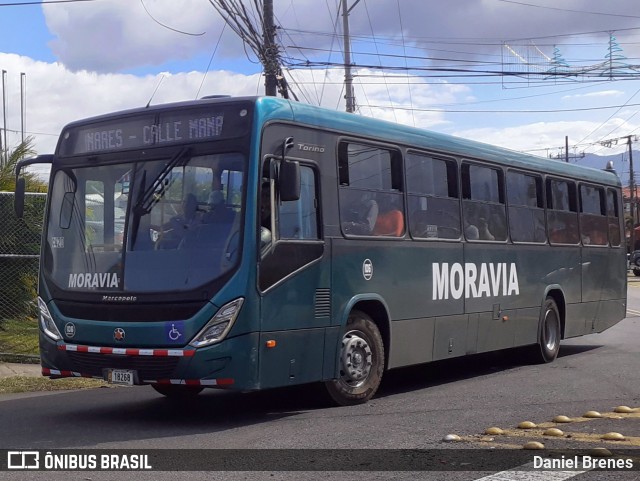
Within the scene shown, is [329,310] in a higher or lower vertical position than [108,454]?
higher

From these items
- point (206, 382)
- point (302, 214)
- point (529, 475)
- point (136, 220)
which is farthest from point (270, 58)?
point (529, 475)

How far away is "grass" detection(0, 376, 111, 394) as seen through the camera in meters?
12.0

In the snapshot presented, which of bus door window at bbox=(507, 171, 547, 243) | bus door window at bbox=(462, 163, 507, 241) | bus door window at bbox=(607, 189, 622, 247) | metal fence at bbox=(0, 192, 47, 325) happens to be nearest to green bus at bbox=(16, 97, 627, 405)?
bus door window at bbox=(462, 163, 507, 241)

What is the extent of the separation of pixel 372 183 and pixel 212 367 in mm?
3202

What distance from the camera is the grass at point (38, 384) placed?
12.0 m

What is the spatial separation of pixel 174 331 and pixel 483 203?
5.86 m

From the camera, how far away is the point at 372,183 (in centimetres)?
1076

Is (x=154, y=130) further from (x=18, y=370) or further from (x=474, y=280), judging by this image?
(x=18, y=370)

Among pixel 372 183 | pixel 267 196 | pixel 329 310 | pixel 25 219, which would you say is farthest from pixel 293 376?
pixel 25 219

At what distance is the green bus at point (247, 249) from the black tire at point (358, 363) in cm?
2

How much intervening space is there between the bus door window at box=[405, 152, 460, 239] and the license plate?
13.3 feet

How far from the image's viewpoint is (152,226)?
920cm

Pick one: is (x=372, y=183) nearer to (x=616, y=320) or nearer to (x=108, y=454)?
(x=108, y=454)

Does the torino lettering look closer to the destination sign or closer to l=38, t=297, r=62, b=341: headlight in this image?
the destination sign
